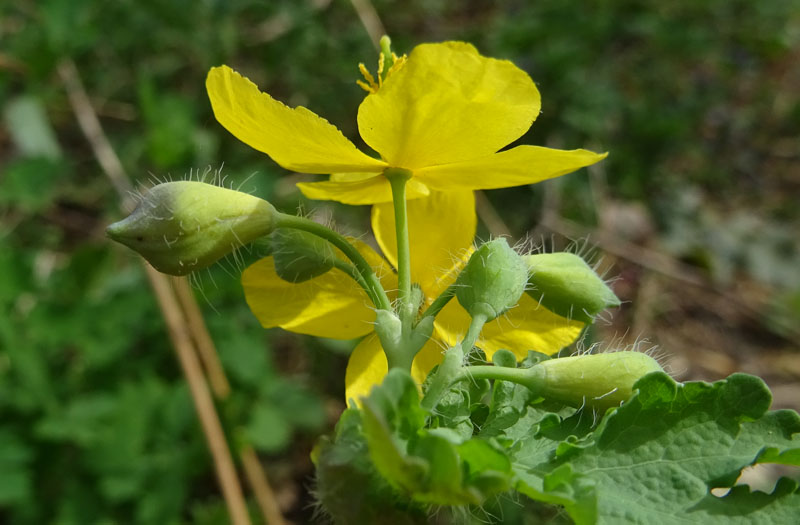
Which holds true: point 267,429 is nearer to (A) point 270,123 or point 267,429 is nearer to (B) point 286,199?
(B) point 286,199

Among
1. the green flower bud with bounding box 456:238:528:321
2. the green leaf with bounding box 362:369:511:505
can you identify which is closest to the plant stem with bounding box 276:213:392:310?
the green flower bud with bounding box 456:238:528:321

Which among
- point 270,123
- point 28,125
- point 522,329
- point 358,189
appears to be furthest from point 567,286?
point 28,125

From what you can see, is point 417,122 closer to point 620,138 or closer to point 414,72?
point 414,72

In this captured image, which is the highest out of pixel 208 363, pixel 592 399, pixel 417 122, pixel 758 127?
pixel 417 122

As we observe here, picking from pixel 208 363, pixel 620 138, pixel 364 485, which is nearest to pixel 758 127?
pixel 620 138

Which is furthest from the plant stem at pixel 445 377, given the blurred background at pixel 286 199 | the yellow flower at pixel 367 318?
the blurred background at pixel 286 199

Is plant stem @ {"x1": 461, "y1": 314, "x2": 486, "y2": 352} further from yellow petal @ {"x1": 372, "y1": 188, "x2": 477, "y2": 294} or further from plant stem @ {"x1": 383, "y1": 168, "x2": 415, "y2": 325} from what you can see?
yellow petal @ {"x1": 372, "y1": 188, "x2": 477, "y2": 294}
